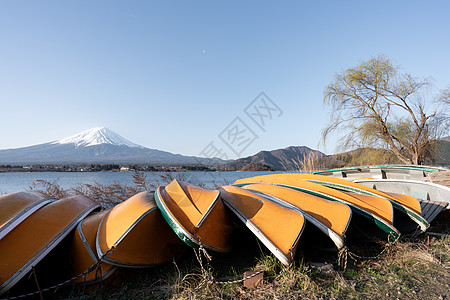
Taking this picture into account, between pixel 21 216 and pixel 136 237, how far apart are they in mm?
1268

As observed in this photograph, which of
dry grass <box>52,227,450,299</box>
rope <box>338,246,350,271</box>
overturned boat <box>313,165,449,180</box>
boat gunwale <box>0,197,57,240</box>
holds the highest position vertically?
overturned boat <box>313,165,449,180</box>

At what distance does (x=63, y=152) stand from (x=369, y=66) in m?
118

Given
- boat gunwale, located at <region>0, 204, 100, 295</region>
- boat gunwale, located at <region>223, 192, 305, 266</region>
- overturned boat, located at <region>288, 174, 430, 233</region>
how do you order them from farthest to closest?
overturned boat, located at <region>288, 174, 430, 233</region>, boat gunwale, located at <region>223, 192, 305, 266</region>, boat gunwale, located at <region>0, 204, 100, 295</region>

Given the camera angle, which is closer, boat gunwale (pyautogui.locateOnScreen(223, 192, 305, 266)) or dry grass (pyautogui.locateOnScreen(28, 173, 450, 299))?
dry grass (pyautogui.locateOnScreen(28, 173, 450, 299))

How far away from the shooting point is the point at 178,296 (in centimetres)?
211

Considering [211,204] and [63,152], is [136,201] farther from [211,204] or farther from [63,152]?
[63,152]

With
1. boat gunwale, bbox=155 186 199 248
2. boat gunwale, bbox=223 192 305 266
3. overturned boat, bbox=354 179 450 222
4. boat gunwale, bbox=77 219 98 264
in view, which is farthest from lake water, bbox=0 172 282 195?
overturned boat, bbox=354 179 450 222

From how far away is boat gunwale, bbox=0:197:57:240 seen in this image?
2379 mm

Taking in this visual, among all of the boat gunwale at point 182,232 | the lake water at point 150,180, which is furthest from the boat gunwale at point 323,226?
the lake water at point 150,180

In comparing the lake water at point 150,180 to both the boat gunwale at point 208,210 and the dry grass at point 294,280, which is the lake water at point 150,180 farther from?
the dry grass at point 294,280

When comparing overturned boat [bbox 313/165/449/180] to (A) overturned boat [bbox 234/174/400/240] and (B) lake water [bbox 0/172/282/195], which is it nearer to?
(B) lake water [bbox 0/172/282/195]

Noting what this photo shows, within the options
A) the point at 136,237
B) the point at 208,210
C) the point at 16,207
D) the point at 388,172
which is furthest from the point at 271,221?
the point at 388,172

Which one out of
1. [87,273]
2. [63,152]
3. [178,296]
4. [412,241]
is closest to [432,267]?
[412,241]

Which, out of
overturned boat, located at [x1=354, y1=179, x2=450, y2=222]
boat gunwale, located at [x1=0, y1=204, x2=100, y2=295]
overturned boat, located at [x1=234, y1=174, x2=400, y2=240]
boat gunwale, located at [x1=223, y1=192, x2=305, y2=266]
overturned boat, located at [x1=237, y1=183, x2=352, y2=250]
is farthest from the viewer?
overturned boat, located at [x1=354, y1=179, x2=450, y2=222]
